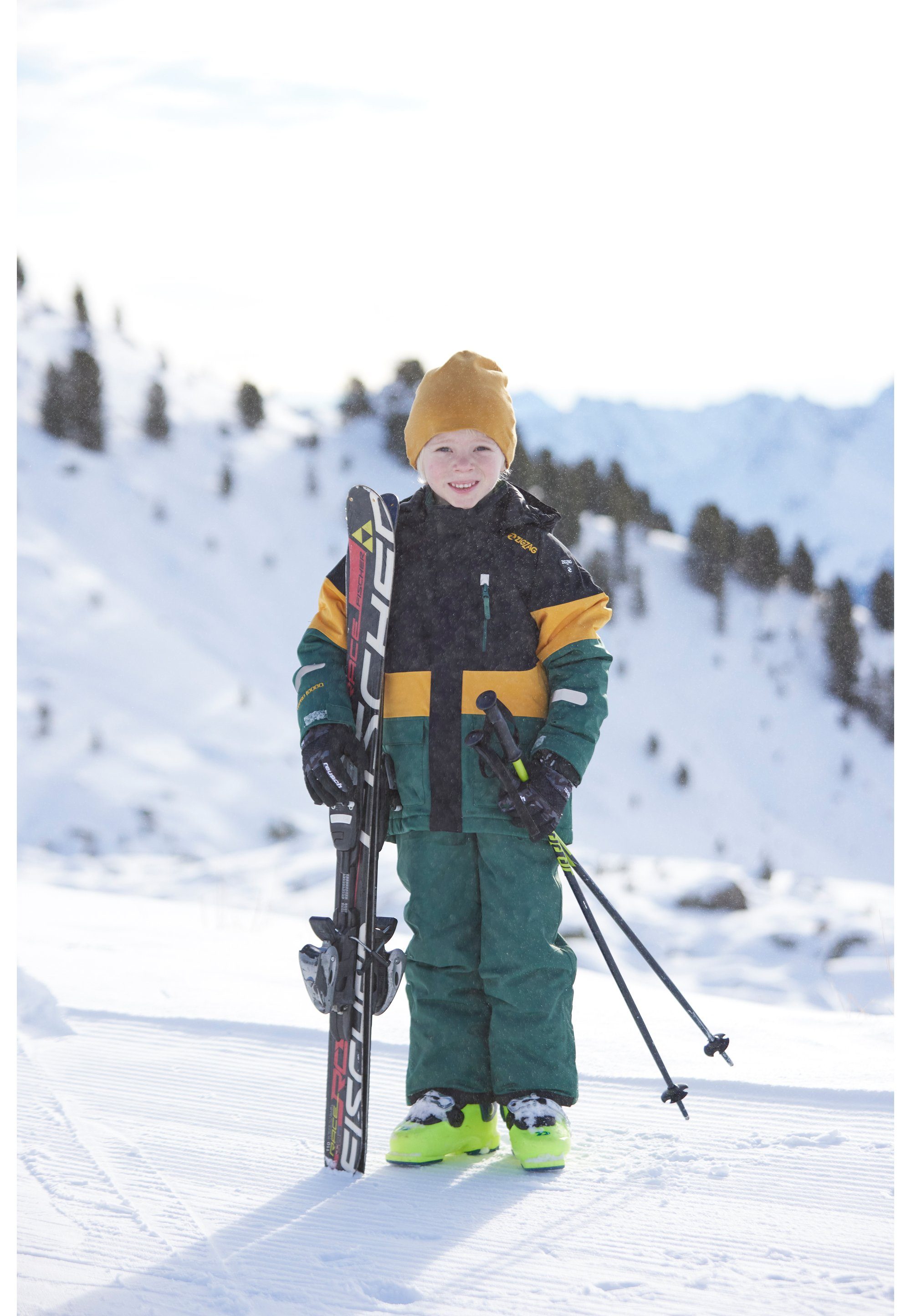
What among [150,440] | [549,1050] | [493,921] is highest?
[150,440]

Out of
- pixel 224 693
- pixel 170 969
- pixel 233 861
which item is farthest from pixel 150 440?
pixel 170 969

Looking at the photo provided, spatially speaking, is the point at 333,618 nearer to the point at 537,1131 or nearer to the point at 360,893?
the point at 360,893

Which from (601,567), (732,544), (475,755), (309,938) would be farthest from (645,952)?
(732,544)

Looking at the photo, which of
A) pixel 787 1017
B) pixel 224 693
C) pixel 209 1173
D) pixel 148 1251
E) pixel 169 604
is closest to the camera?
pixel 148 1251

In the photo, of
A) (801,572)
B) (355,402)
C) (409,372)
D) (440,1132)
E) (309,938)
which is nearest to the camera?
(440,1132)

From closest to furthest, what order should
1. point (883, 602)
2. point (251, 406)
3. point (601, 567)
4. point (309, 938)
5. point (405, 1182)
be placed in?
point (405, 1182), point (309, 938), point (601, 567), point (251, 406), point (883, 602)

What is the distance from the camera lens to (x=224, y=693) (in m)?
12.0

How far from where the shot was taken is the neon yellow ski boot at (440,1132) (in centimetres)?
216

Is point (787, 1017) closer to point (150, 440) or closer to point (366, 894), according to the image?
point (366, 894)

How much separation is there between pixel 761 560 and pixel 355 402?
749cm

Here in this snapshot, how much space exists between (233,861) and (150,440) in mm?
9513

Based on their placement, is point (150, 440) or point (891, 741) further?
point (891, 741)

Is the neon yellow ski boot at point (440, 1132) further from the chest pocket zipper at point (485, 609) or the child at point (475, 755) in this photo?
the chest pocket zipper at point (485, 609)

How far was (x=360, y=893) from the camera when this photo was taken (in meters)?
2.22
